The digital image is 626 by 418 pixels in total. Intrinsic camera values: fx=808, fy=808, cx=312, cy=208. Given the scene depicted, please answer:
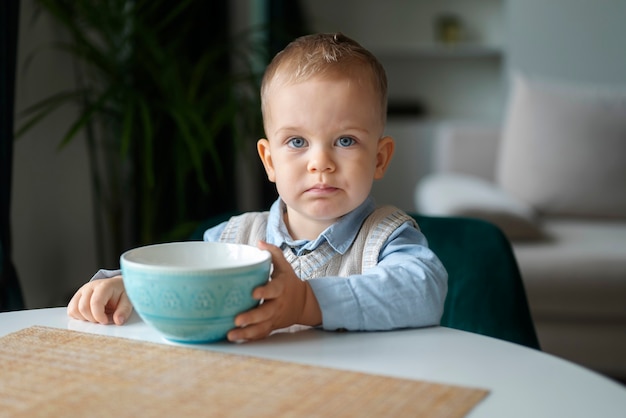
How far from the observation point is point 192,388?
62cm

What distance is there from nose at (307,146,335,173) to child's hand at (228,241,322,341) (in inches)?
6.6

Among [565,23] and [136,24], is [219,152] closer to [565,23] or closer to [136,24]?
[136,24]

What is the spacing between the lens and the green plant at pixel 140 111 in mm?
2055

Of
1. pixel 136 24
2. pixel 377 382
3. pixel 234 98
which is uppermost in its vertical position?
pixel 136 24

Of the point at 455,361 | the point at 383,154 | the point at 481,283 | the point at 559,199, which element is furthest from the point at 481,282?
the point at 559,199

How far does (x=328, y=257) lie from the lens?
0.99 metres

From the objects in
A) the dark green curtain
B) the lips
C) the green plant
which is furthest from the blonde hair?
the green plant

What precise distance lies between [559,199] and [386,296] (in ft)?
7.02

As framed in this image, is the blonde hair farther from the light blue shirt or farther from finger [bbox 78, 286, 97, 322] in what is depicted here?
finger [bbox 78, 286, 97, 322]

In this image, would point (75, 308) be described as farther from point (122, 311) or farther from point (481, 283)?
point (481, 283)

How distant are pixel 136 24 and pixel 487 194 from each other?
4.07ft

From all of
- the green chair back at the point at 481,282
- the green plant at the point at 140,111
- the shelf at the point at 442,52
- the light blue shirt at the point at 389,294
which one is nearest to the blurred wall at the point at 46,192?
the green plant at the point at 140,111

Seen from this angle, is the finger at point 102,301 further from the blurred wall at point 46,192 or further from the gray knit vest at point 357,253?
the blurred wall at point 46,192

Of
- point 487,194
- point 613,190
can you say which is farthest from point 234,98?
point 613,190
